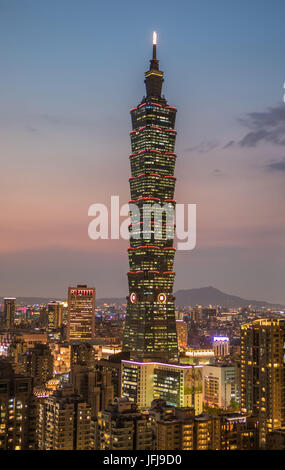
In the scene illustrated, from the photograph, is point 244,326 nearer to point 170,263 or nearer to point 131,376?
point 131,376

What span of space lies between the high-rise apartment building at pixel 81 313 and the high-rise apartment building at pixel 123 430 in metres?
55.8

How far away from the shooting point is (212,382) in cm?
4219

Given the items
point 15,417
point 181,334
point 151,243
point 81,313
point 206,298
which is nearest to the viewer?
point 15,417

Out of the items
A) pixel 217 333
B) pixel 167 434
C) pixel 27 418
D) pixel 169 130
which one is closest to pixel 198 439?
pixel 167 434

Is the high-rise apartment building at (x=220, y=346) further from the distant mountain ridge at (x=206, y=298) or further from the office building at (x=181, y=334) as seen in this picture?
the distant mountain ridge at (x=206, y=298)

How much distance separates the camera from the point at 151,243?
1971 inches

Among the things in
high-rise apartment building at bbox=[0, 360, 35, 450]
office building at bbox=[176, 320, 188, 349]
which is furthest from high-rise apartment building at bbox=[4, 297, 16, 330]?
high-rise apartment building at bbox=[0, 360, 35, 450]

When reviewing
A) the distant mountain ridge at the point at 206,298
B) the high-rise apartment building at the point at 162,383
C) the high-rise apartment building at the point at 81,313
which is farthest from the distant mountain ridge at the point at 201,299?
the high-rise apartment building at the point at 162,383

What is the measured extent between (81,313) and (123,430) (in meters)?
59.7

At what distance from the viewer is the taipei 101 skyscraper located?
49.2m

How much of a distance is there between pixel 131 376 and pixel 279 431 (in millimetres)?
20457

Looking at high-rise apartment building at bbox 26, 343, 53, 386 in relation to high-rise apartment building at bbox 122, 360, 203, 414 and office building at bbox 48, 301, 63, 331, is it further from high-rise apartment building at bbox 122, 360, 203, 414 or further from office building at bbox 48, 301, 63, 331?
office building at bbox 48, 301, 63, 331

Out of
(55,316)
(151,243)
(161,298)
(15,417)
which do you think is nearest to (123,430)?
(15,417)

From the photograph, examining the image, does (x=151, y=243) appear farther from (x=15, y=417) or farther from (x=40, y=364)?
(x=15, y=417)
